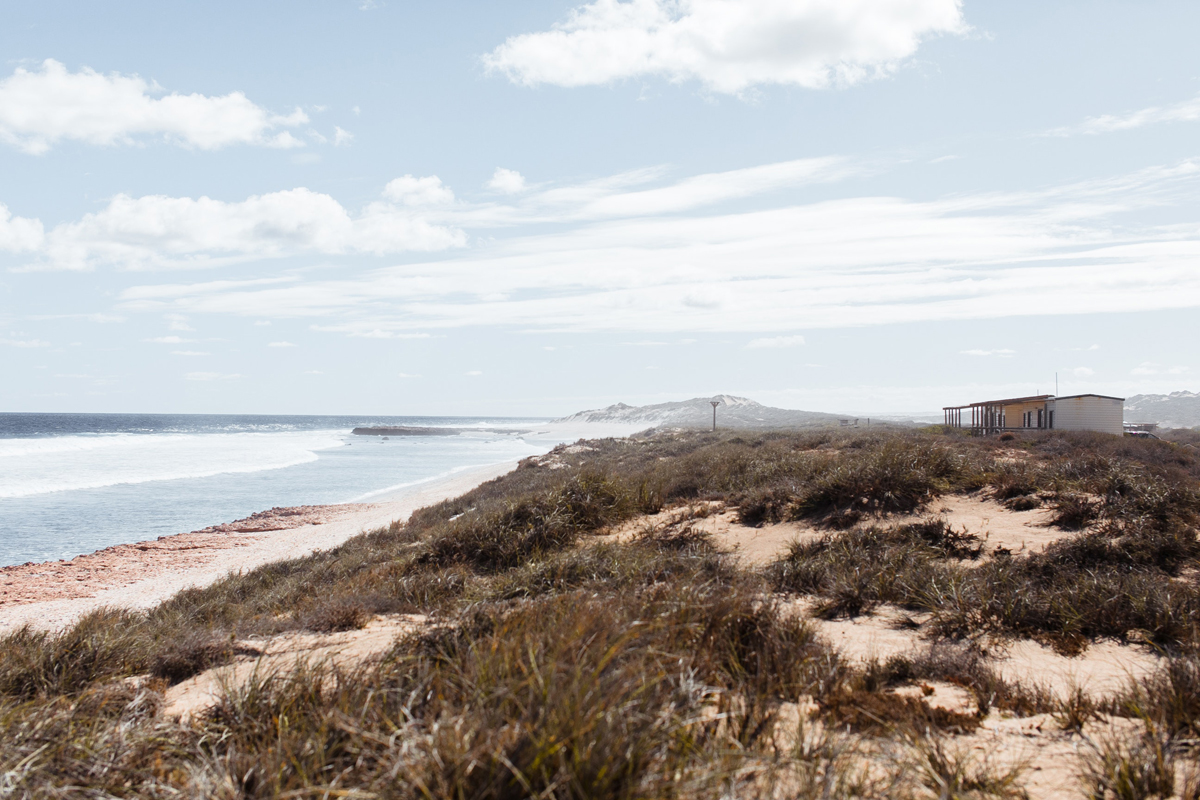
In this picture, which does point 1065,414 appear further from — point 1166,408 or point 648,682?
point 1166,408

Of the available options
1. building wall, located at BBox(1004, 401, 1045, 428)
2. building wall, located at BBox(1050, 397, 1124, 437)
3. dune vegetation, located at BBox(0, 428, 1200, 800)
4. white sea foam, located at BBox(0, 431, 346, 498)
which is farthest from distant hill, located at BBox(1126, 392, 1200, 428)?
dune vegetation, located at BBox(0, 428, 1200, 800)

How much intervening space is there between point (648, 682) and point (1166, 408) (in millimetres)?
158661

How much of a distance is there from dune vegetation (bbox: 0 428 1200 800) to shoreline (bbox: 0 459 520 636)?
5253 millimetres

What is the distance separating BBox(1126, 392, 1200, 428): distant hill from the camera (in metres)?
104

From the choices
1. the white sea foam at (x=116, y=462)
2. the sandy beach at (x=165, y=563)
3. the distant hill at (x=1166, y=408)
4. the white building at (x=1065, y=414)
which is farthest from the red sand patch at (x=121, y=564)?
the distant hill at (x=1166, y=408)

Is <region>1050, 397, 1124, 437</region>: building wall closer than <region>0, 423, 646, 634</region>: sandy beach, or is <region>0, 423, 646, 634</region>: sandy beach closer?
<region>0, 423, 646, 634</region>: sandy beach

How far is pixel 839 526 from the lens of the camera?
873 centimetres

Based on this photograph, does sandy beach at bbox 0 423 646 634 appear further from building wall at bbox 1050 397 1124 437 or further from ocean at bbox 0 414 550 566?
building wall at bbox 1050 397 1124 437

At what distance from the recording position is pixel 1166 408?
12131cm

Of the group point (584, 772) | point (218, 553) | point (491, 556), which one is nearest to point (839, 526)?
point (491, 556)

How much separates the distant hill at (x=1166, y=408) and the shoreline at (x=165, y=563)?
120 m

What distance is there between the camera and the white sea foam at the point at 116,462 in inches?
1198

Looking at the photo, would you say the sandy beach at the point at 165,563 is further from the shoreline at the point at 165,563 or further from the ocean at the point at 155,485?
the ocean at the point at 155,485

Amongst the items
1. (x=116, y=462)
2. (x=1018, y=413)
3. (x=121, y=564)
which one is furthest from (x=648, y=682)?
(x=116, y=462)
